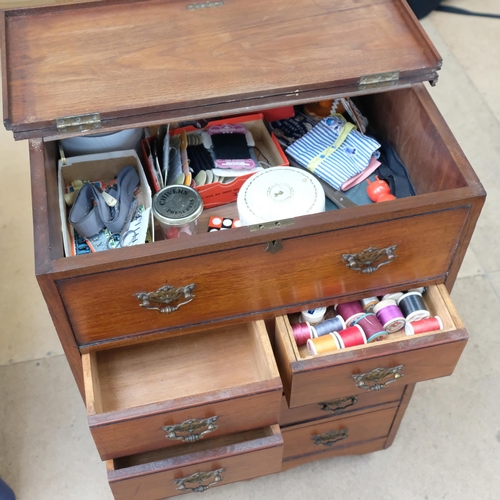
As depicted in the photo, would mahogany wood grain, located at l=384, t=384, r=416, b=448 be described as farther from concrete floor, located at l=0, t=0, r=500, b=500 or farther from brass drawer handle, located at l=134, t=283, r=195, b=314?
brass drawer handle, located at l=134, t=283, r=195, b=314

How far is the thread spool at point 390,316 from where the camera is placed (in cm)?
102

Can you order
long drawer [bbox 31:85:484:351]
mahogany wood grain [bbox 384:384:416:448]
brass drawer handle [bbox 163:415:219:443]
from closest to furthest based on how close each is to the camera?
long drawer [bbox 31:85:484:351] → brass drawer handle [bbox 163:415:219:443] → mahogany wood grain [bbox 384:384:416:448]

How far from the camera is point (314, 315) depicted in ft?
3.47

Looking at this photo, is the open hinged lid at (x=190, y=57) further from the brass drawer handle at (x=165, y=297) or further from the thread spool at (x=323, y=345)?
the thread spool at (x=323, y=345)

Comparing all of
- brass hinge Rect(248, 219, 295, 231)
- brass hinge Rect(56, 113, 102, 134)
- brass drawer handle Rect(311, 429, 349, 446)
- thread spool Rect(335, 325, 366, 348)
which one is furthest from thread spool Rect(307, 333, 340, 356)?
brass hinge Rect(56, 113, 102, 134)

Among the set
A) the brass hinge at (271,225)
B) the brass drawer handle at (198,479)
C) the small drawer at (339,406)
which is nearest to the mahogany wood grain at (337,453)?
the small drawer at (339,406)

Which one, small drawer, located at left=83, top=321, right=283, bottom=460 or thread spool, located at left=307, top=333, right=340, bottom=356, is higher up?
thread spool, located at left=307, top=333, right=340, bottom=356

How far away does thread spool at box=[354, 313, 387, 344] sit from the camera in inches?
39.8

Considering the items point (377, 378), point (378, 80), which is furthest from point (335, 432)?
point (378, 80)

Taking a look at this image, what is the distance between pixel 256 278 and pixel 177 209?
18 cm

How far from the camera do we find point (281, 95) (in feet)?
3.13

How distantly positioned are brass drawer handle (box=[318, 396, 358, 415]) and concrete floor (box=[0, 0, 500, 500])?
289 millimetres

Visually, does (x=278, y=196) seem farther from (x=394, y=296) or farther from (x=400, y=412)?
(x=400, y=412)

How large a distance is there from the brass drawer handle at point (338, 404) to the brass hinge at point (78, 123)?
645mm
